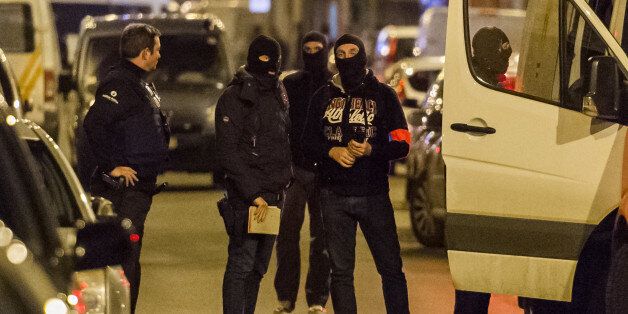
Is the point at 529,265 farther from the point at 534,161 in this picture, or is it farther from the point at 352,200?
the point at 352,200

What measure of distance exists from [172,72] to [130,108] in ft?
36.0

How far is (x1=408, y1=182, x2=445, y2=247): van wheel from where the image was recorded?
13.7 meters

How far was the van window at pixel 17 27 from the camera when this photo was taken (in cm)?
2141

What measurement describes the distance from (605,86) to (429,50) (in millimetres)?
22990

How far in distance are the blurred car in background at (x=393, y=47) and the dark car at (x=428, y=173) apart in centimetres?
1913

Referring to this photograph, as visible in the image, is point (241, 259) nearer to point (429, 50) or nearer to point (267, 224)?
point (267, 224)

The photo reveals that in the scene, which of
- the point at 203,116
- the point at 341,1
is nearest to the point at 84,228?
the point at 203,116

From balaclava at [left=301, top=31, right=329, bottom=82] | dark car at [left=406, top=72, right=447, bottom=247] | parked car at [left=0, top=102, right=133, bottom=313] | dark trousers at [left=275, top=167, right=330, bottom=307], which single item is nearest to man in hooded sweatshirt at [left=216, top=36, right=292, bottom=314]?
balaclava at [left=301, top=31, right=329, bottom=82]

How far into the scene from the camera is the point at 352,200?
8.73m

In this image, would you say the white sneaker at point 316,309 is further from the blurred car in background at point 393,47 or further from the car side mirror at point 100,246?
the blurred car in background at point 393,47

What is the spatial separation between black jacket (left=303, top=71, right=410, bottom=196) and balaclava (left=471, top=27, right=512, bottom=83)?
0.68 m

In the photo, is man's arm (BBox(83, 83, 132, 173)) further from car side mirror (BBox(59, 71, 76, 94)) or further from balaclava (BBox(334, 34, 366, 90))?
car side mirror (BBox(59, 71, 76, 94))

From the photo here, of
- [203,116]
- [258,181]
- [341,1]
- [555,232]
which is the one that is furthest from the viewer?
[341,1]

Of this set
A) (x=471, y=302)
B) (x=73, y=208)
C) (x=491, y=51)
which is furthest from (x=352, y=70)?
(x=73, y=208)
